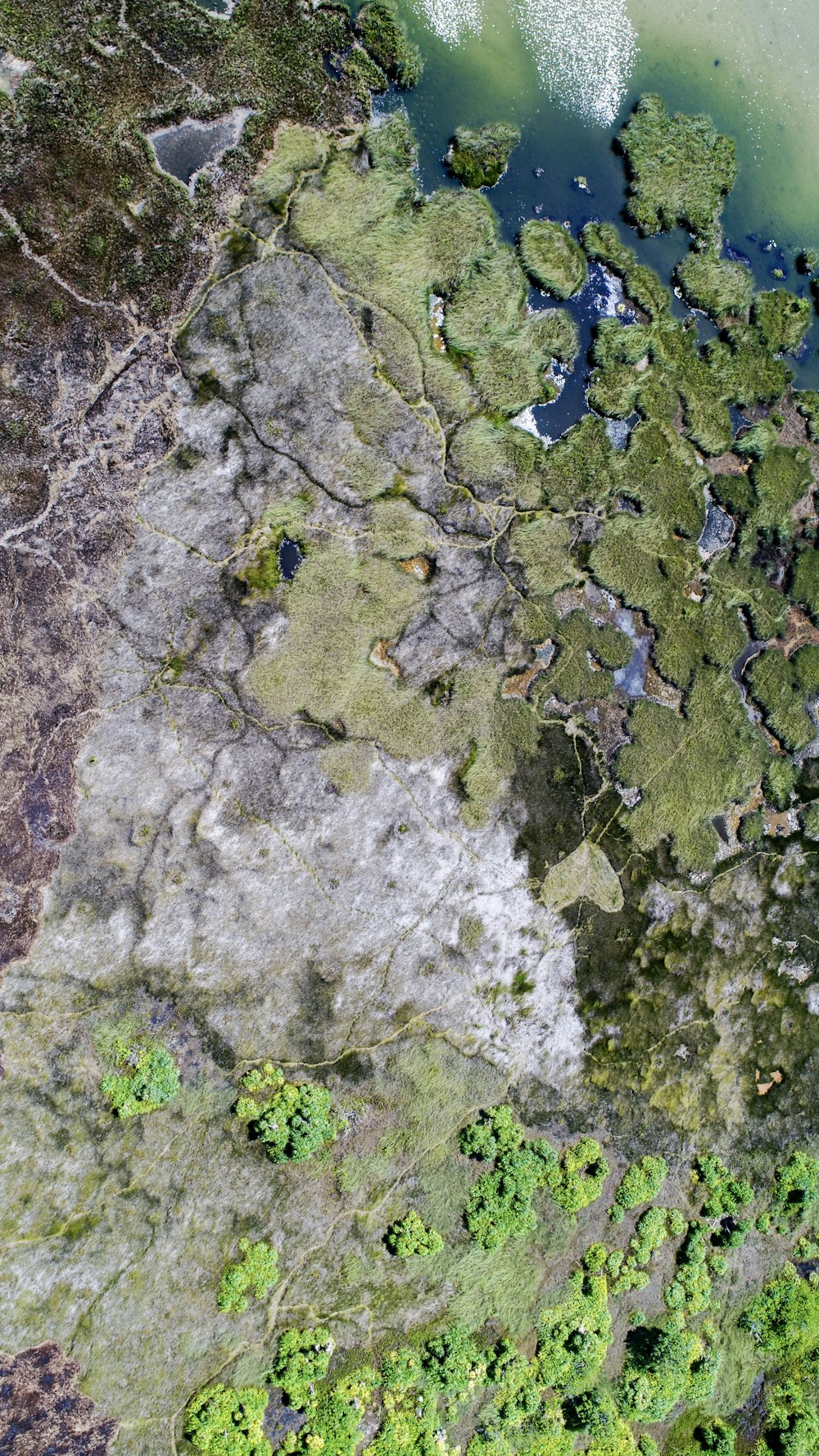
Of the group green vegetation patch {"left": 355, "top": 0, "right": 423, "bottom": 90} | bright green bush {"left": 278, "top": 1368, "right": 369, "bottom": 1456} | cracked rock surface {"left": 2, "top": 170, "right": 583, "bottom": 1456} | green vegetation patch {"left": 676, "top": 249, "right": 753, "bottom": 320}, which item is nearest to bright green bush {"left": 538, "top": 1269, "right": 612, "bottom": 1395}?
cracked rock surface {"left": 2, "top": 170, "right": 583, "bottom": 1456}

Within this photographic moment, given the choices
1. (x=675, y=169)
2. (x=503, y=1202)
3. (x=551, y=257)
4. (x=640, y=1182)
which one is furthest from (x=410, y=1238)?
(x=675, y=169)

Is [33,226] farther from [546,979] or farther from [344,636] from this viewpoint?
[546,979]

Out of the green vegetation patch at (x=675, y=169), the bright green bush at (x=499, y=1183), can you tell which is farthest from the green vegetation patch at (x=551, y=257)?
the bright green bush at (x=499, y=1183)

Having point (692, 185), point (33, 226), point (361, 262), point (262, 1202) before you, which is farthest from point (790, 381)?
point (262, 1202)

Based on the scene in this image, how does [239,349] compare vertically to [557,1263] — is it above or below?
above

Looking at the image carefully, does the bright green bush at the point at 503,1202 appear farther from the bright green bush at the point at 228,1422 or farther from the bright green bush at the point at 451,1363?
the bright green bush at the point at 228,1422

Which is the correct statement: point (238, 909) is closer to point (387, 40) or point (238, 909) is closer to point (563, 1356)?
point (563, 1356)
